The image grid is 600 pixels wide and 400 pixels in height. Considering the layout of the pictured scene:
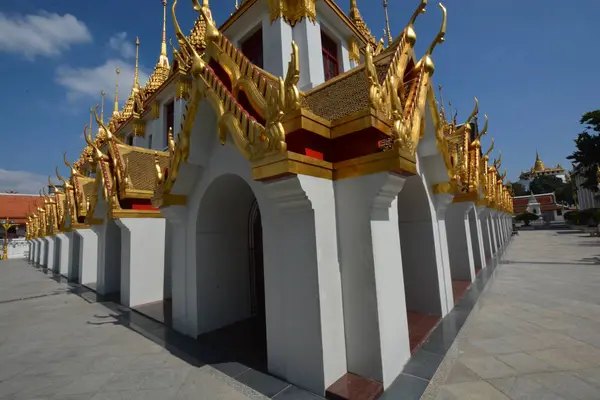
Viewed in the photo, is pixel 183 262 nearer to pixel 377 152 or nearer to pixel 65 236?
pixel 377 152

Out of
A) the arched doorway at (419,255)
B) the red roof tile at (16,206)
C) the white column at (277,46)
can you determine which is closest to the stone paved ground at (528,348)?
the arched doorway at (419,255)

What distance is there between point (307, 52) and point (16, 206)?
177 feet

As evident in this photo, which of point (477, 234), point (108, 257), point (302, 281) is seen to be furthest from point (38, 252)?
point (477, 234)

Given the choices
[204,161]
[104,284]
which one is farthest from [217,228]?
[104,284]

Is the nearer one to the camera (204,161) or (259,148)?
(259,148)

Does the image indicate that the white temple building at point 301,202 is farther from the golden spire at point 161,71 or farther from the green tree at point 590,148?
the green tree at point 590,148

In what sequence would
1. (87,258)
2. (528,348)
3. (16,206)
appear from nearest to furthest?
(528,348) < (87,258) < (16,206)

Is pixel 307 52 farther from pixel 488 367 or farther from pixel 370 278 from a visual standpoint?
pixel 488 367

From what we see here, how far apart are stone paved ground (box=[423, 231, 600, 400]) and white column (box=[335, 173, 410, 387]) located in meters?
0.63

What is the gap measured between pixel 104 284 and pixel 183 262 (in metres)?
6.32

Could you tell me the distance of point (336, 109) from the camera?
13.6 feet

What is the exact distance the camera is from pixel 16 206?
140 ft

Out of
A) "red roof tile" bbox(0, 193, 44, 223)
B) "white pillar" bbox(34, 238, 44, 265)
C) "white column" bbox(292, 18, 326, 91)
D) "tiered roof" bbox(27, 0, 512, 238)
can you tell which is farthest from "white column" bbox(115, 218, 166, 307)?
"red roof tile" bbox(0, 193, 44, 223)

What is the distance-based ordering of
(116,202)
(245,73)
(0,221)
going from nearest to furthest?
1. (245,73)
2. (116,202)
3. (0,221)
